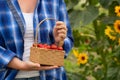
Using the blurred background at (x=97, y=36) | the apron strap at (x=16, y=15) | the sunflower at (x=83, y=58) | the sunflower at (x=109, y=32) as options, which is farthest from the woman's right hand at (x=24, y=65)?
the sunflower at (x=83, y=58)

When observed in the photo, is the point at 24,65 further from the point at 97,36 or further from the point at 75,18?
the point at 97,36

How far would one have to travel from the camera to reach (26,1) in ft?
5.50

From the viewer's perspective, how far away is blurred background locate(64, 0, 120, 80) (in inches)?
104

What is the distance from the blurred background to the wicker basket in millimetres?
939

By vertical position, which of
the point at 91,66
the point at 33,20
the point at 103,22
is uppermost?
the point at 33,20

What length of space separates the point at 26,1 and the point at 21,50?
18 centimetres

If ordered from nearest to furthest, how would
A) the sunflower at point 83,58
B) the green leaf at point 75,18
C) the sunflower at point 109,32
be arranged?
the green leaf at point 75,18, the sunflower at point 109,32, the sunflower at point 83,58

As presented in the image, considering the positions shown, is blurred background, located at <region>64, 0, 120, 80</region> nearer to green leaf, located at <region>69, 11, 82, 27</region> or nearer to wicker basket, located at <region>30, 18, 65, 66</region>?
green leaf, located at <region>69, 11, 82, 27</region>

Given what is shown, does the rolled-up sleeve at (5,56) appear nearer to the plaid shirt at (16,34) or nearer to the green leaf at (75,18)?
the plaid shirt at (16,34)

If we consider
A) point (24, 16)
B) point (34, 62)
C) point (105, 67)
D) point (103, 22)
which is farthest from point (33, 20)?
point (105, 67)

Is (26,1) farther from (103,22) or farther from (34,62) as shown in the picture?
(103,22)

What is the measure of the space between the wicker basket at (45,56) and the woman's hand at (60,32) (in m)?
0.07

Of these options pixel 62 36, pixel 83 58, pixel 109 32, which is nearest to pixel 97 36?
pixel 109 32

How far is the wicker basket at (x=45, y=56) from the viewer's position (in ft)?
5.17
